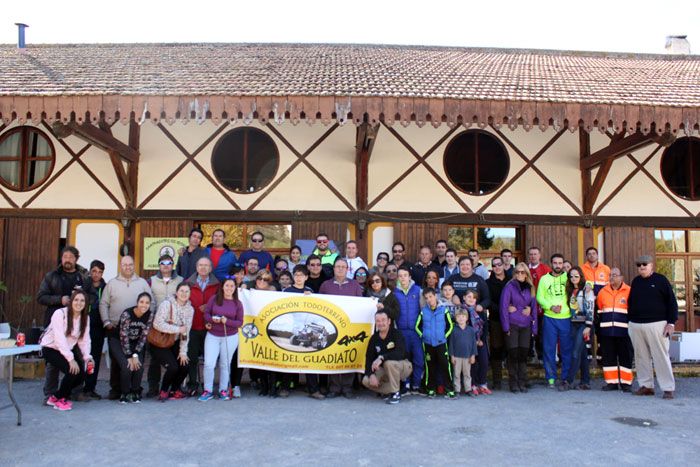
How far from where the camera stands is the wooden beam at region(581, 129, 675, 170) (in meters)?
8.69

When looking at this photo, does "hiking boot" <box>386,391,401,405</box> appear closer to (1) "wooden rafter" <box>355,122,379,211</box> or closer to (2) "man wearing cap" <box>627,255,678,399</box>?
(2) "man wearing cap" <box>627,255,678,399</box>

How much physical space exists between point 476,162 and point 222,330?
5.60 metres

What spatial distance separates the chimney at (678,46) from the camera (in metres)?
16.1

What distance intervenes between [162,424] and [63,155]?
6296 millimetres

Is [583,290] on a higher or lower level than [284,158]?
lower

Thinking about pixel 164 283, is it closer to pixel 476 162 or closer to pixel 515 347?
pixel 515 347

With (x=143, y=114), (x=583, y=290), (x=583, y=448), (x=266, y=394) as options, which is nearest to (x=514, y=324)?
(x=583, y=290)

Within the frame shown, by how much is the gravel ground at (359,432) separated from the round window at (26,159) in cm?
445

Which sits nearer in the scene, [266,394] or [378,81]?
[266,394]

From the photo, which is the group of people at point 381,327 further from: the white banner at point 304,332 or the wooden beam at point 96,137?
the wooden beam at point 96,137

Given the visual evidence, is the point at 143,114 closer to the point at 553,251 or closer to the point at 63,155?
the point at 63,155

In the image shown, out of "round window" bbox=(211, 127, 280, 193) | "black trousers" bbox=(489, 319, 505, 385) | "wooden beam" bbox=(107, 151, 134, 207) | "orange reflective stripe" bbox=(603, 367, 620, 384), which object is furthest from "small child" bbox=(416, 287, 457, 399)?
"wooden beam" bbox=(107, 151, 134, 207)

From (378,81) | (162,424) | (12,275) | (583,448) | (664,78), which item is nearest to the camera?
(583,448)

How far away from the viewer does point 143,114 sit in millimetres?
7730
